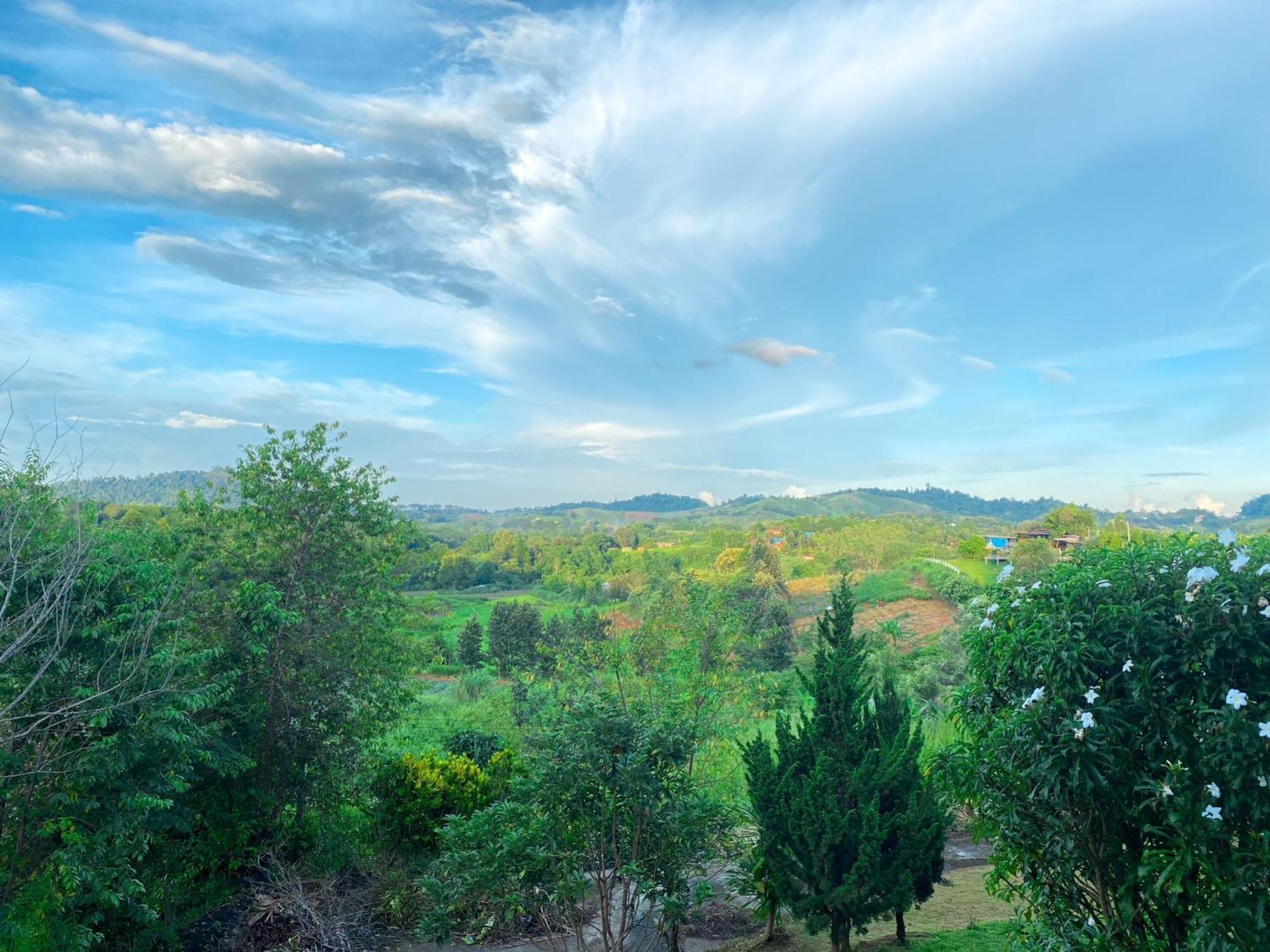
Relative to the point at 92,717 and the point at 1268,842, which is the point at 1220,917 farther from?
the point at 92,717

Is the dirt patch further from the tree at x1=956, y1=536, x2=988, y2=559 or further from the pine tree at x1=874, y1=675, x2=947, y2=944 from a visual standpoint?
the pine tree at x1=874, y1=675, x2=947, y2=944

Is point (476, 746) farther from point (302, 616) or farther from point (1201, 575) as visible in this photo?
point (1201, 575)

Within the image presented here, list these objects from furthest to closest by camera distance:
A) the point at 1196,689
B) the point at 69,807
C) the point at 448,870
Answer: the point at 69,807, the point at 448,870, the point at 1196,689

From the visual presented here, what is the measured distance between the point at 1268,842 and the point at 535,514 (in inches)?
4640

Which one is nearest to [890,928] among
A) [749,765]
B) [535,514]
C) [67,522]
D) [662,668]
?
[749,765]

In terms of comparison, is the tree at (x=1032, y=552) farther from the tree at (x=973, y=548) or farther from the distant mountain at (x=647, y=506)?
the distant mountain at (x=647, y=506)

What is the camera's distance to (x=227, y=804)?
27.1 ft

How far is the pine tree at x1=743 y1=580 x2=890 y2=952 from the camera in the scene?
5.42m

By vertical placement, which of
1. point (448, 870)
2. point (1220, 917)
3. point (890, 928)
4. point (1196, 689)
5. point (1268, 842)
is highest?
point (1196, 689)

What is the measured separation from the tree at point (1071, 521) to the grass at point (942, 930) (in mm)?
38294

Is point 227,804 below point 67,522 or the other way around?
below

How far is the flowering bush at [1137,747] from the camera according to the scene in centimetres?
306

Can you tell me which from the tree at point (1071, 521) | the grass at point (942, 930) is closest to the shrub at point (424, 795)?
the grass at point (942, 930)

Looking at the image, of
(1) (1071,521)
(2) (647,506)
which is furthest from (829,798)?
(2) (647,506)
